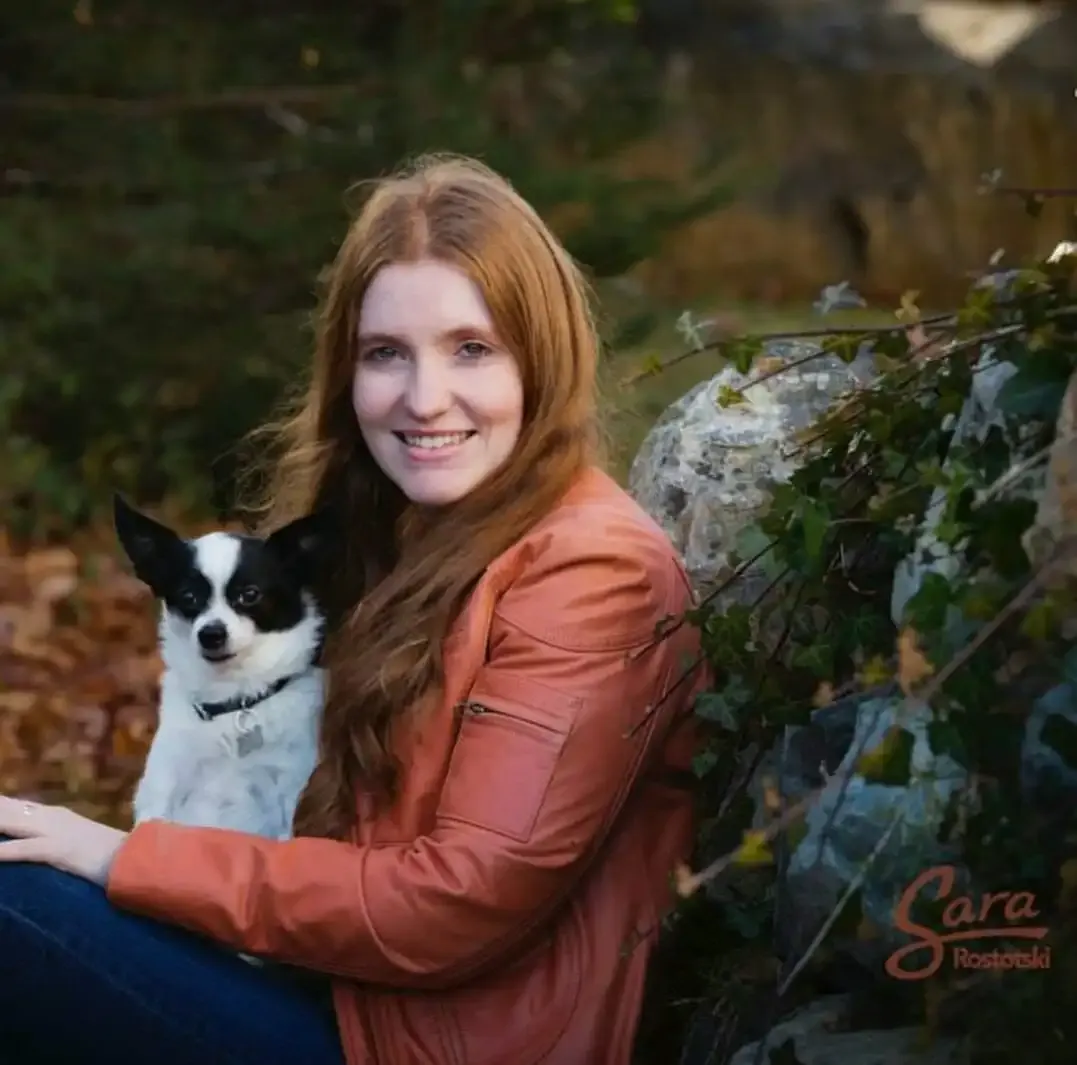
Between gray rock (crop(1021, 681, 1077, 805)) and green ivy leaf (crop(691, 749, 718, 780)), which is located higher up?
gray rock (crop(1021, 681, 1077, 805))

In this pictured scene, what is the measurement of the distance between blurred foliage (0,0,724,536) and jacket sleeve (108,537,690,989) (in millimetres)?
2952

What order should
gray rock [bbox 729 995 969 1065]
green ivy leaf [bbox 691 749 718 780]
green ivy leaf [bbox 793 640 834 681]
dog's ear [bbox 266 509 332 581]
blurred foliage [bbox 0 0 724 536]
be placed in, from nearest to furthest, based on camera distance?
gray rock [bbox 729 995 969 1065] < green ivy leaf [bbox 793 640 834 681] < green ivy leaf [bbox 691 749 718 780] < dog's ear [bbox 266 509 332 581] < blurred foliage [bbox 0 0 724 536]

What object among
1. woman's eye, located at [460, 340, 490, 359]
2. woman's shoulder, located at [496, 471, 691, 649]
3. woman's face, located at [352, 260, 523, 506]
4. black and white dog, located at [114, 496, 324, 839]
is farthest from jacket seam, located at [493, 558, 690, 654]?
black and white dog, located at [114, 496, 324, 839]

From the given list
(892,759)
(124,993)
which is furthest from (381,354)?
(892,759)

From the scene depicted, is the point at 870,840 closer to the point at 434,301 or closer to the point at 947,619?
the point at 947,619

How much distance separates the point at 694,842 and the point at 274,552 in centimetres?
81

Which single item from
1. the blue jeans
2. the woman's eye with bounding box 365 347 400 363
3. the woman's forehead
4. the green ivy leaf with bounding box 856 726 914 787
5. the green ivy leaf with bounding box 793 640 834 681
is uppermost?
the woman's forehead

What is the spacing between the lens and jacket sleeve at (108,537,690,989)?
72.4 inches

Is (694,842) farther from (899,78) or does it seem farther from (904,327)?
(899,78)

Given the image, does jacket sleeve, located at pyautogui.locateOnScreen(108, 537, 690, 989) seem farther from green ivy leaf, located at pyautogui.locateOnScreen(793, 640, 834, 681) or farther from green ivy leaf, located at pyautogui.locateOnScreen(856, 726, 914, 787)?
green ivy leaf, located at pyautogui.locateOnScreen(856, 726, 914, 787)

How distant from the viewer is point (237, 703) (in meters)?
2.51

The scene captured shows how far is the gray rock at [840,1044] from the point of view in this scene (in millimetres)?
1630

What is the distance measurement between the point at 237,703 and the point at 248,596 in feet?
0.53

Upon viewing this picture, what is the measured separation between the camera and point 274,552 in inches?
98.9
